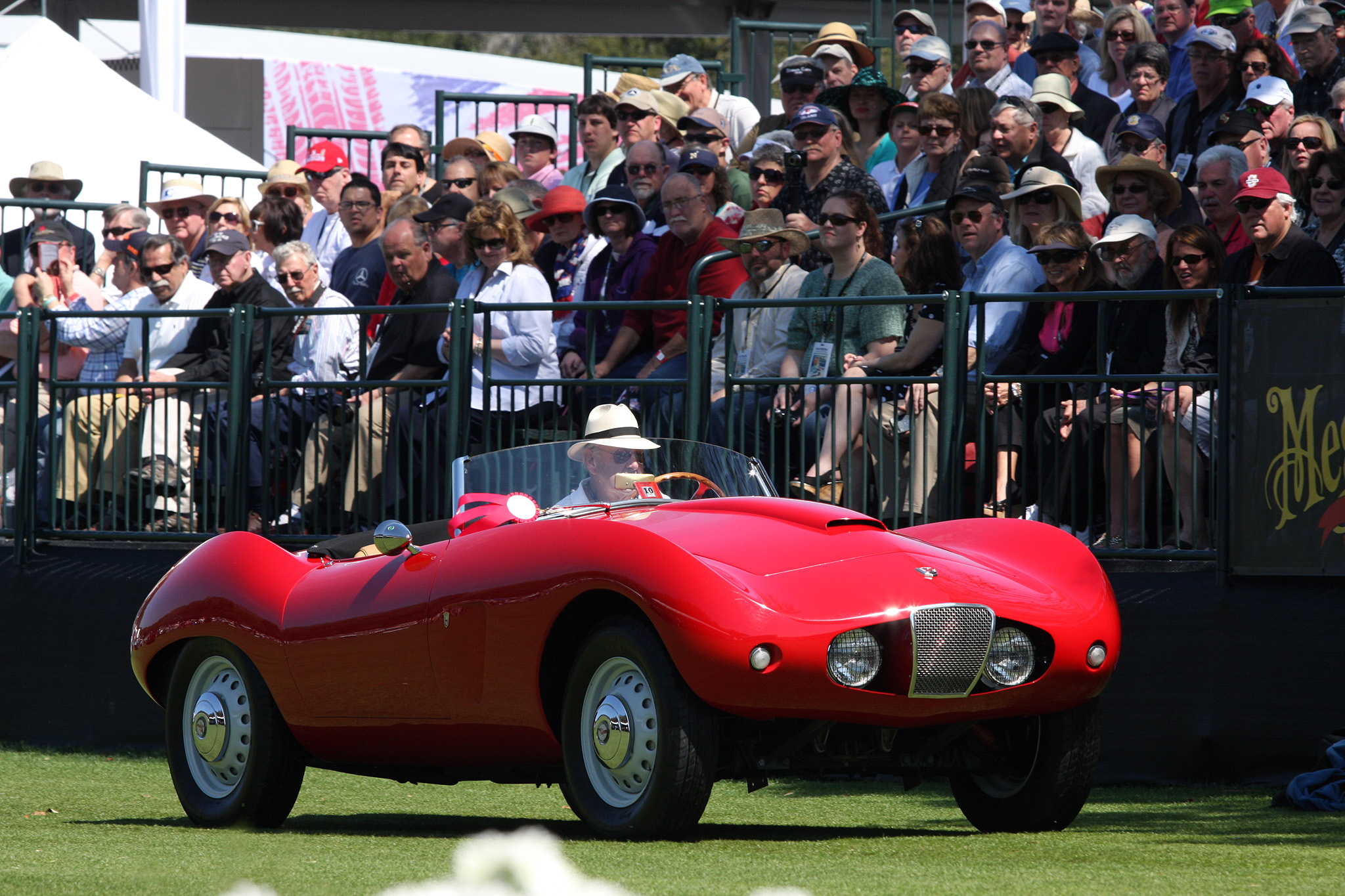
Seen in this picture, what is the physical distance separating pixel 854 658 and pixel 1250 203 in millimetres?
4630

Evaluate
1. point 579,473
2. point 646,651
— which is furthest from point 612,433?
point 646,651

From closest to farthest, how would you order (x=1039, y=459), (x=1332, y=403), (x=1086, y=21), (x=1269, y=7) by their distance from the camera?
(x=1332, y=403)
(x=1039, y=459)
(x=1269, y=7)
(x=1086, y=21)

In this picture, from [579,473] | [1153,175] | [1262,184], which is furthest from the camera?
[1153,175]

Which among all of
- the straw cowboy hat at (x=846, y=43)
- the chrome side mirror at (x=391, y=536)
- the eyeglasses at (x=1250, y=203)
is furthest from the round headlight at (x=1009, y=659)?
the straw cowboy hat at (x=846, y=43)

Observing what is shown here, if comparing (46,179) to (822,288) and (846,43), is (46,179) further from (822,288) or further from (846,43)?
(822,288)

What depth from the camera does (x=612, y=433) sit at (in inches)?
288

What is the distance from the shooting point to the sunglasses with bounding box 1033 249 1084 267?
9797mm

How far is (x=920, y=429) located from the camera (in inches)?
364

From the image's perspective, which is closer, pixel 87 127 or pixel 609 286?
pixel 609 286

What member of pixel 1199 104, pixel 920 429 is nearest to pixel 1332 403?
pixel 920 429

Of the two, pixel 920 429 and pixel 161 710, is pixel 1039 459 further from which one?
pixel 161 710

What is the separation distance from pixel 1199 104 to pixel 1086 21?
3.52 meters

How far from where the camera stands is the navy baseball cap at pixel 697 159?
495 inches

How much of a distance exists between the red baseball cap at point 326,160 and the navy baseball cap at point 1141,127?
7353 millimetres
